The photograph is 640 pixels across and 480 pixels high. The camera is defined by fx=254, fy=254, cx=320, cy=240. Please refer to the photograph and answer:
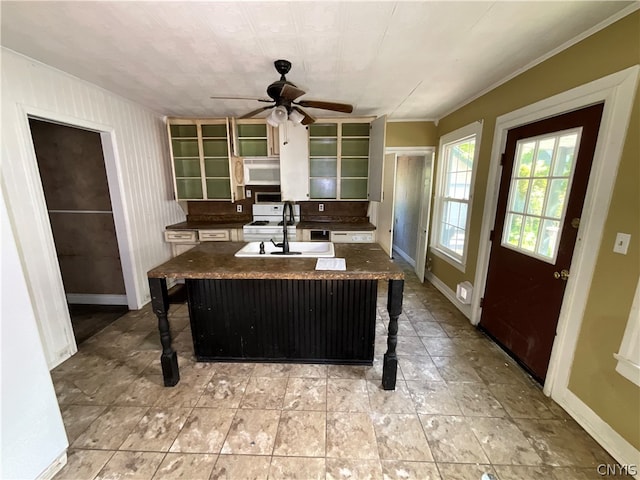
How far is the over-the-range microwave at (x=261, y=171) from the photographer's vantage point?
12.7 feet

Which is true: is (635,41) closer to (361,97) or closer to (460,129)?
(460,129)

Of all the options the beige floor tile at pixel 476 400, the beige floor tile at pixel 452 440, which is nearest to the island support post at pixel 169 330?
the beige floor tile at pixel 452 440

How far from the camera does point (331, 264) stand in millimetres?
1782

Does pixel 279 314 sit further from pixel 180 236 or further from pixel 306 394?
pixel 180 236

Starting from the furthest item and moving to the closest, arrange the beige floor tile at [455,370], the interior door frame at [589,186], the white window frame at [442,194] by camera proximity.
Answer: the white window frame at [442,194] → the beige floor tile at [455,370] → the interior door frame at [589,186]

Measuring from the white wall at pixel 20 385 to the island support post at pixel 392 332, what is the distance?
1.92 m

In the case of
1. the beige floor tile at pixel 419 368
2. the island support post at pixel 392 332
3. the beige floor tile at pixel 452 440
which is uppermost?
the island support post at pixel 392 332

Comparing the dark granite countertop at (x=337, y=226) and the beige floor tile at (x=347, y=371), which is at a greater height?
the dark granite countertop at (x=337, y=226)

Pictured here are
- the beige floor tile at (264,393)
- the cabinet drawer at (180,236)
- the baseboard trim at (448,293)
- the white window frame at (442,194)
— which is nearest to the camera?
the beige floor tile at (264,393)

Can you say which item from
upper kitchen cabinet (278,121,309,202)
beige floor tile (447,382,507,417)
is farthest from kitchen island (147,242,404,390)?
upper kitchen cabinet (278,121,309,202)

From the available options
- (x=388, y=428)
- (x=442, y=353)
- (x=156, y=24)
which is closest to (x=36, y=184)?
(x=156, y=24)

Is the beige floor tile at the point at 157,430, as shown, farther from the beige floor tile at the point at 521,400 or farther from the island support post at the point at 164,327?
the beige floor tile at the point at 521,400

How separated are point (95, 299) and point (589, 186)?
4.93 m

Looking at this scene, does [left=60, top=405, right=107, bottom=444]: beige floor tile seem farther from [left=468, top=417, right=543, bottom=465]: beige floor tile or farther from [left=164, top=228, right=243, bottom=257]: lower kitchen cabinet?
[left=468, top=417, right=543, bottom=465]: beige floor tile
